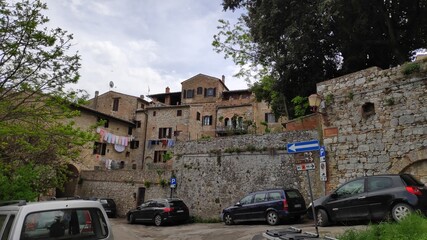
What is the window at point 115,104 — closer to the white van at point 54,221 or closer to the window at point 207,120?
the window at point 207,120

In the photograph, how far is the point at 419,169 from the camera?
11.6 metres

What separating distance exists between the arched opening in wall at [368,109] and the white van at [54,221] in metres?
11.8

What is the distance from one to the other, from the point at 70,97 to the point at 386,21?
1444cm

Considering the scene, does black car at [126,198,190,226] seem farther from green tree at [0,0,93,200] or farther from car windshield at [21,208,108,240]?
car windshield at [21,208,108,240]

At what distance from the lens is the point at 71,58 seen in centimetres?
797

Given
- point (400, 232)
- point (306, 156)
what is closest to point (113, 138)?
point (306, 156)

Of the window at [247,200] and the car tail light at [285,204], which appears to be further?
the window at [247,200]

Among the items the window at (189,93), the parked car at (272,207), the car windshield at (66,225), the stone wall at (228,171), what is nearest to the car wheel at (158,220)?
the stone wall at (228,171)

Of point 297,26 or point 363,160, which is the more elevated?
point 297,26

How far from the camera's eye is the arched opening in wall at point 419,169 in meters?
11.4

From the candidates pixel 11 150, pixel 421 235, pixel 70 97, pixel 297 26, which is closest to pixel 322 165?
pixel 297 26

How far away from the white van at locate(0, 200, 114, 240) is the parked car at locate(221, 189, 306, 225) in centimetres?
974

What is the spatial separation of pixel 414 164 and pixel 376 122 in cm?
210

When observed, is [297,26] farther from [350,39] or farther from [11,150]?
[11,150]
